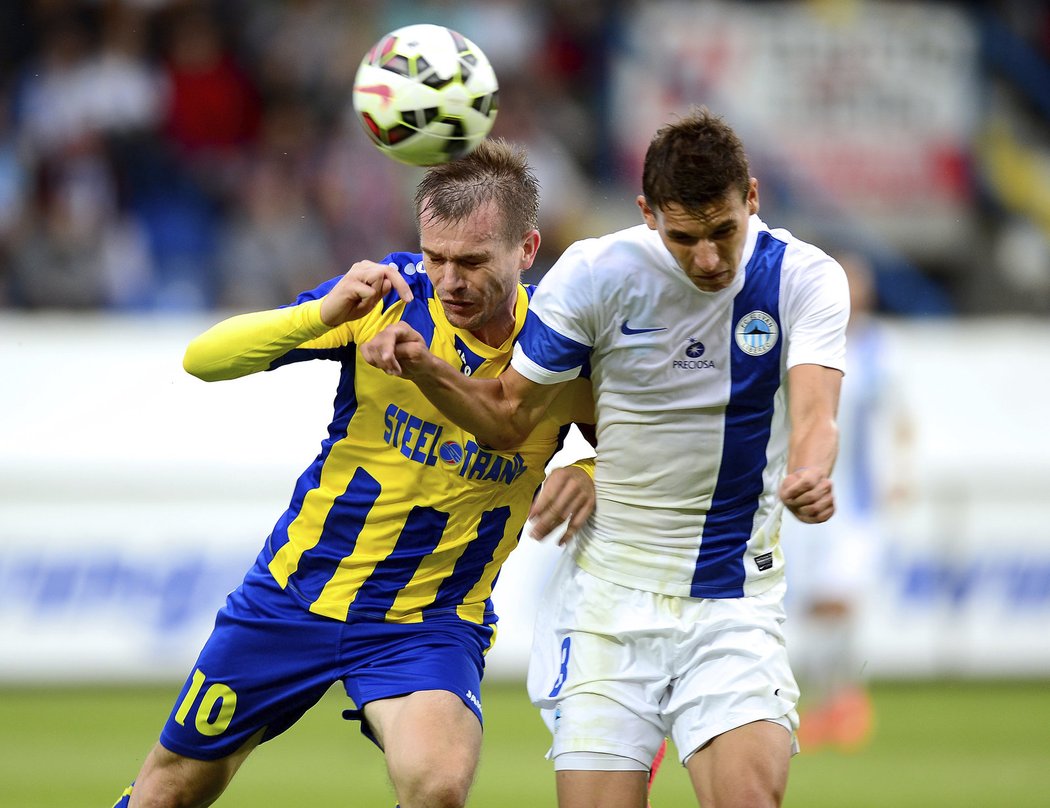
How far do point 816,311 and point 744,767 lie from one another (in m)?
1.27

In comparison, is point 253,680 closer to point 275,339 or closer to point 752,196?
point 275,339

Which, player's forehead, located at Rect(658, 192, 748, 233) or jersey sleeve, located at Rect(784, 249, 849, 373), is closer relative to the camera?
player's forehead, located at Rect(658, 192, 748, 233)

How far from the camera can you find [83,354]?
1084 centimetres

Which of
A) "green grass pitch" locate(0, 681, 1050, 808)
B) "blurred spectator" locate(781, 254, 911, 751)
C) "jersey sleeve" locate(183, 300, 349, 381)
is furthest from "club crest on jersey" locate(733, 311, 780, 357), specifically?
"blurred spectator" locate(781, 254, 911, 751)

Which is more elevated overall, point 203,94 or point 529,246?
point 203,94


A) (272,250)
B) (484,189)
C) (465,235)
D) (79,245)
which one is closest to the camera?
(465,235)

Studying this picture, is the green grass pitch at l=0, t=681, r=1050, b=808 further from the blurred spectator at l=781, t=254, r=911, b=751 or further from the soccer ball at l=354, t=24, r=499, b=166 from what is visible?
the soccer ball at l=354, t=24, r=499, b=166

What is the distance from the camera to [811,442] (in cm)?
438

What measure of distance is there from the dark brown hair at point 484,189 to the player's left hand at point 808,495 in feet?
3.86

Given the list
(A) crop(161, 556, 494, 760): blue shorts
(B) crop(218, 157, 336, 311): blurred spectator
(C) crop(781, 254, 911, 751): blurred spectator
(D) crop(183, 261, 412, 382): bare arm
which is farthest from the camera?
(B) crop(218, 157, 336, 311): blurred spectator

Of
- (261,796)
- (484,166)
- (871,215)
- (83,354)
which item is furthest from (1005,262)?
(484,166)

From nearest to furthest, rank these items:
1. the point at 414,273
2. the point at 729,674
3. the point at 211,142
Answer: the point at 729,674 < the point at 414,273 < the point at 211,142

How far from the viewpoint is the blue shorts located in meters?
4.91

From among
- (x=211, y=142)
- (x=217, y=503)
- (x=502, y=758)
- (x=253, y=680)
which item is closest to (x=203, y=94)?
(x=211, y=142)
